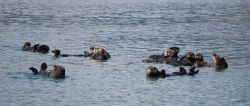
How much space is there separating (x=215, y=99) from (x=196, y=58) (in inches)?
546

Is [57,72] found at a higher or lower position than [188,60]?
lower

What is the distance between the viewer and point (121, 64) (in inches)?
2645

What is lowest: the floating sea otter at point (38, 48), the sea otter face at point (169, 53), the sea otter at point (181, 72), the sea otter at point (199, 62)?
the sea otter at point (181, 72)

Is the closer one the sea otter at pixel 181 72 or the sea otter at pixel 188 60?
the sea otter at pixel 181 72

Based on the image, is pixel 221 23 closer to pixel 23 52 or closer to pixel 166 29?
pixel 166 29

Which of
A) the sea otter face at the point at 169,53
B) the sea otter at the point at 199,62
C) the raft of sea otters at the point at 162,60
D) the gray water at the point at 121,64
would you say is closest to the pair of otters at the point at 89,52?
the raft of sea otters at the point at 162,60

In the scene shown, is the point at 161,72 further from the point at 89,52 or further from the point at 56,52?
the point at 56,52

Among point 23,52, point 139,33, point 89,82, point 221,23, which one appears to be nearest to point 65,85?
point 89,82

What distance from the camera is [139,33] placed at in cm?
10256

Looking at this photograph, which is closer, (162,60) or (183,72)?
(183,72)

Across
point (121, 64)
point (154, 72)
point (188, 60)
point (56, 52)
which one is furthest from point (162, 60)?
point (56, 52)

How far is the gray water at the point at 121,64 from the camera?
52.9 metres

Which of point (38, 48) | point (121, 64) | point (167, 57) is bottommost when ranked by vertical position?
point (121, 64)

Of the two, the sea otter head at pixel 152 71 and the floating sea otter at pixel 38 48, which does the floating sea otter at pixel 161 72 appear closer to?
the sea otter head at pixel 152 71
